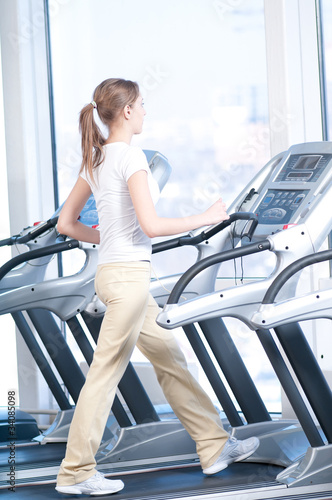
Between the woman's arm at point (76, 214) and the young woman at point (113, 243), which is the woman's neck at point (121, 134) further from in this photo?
the woman's arm at point (76, 214)

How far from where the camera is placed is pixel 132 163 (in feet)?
8.73

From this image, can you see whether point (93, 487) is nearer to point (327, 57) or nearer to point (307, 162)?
point (307, 162)

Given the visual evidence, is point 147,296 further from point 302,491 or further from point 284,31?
point 284,31

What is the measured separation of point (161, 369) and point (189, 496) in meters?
0.49

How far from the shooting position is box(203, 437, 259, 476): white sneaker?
3.09 m

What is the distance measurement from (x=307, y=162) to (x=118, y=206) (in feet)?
3.16

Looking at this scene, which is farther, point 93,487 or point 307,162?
point 307,162

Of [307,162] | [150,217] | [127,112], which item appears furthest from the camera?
[307,162]

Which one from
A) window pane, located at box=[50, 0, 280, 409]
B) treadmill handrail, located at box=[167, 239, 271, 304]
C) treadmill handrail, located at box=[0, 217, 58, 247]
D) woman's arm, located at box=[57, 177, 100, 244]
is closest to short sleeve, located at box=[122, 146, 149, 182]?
woman's arm, located at box=[57, 177, 100, 244]

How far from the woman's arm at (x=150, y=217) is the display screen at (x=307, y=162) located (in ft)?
2.36

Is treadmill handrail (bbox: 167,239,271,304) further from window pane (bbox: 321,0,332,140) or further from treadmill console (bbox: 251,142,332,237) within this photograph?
window pane (bbox: 321,0,332,140)

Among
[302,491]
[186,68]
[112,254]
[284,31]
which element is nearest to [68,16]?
[186,68]

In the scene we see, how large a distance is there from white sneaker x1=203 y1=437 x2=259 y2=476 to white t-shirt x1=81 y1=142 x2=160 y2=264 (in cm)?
90

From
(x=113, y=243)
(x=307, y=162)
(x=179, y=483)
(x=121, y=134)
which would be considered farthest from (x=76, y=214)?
(x=179, y=483)
